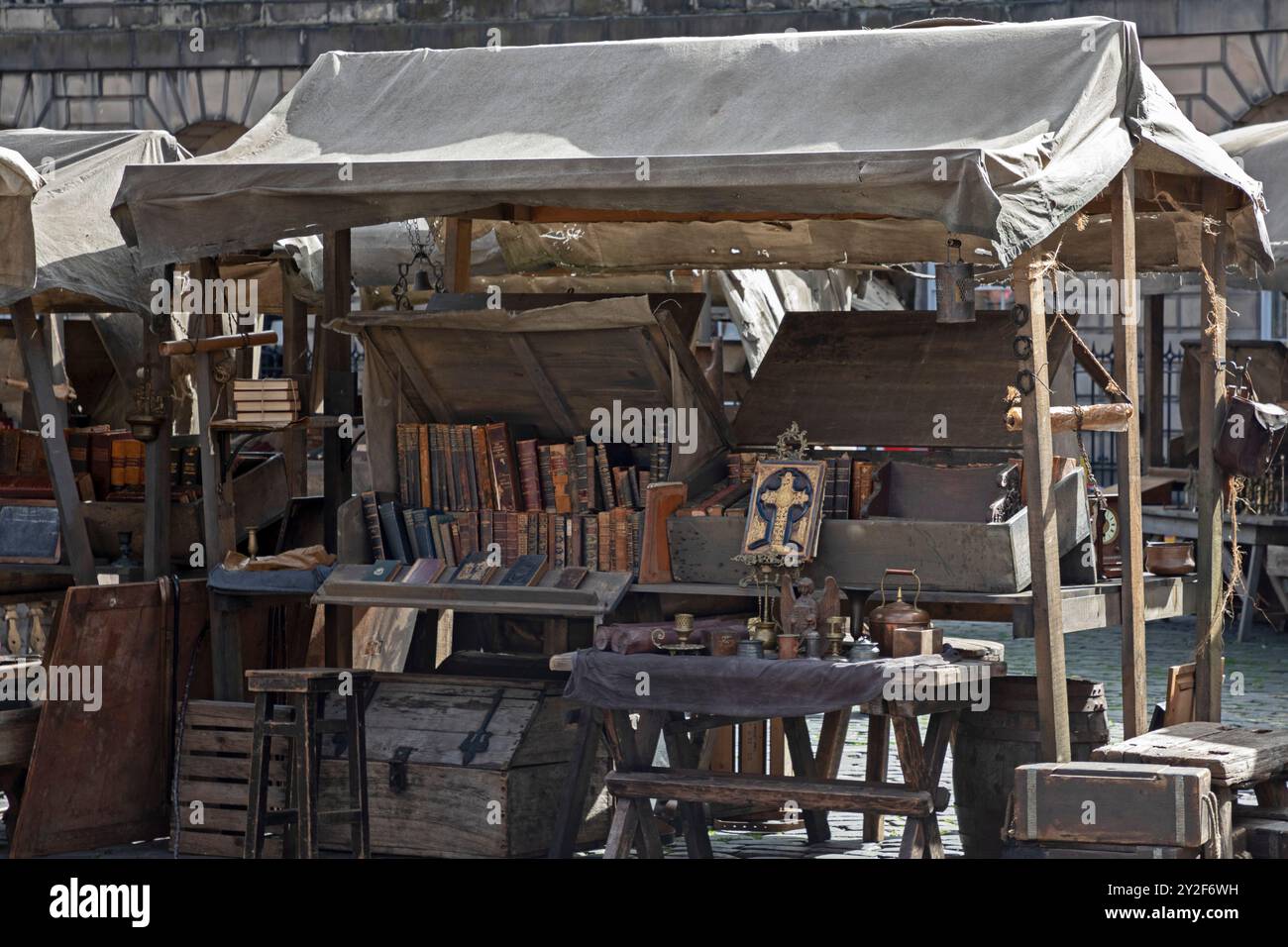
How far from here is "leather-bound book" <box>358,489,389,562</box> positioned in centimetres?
840

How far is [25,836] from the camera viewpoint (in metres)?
7.76

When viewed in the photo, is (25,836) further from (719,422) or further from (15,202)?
(719,422)

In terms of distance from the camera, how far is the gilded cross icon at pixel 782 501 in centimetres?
731

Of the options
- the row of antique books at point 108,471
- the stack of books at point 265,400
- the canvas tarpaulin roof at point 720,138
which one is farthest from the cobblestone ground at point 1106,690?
the row of antique books at point 108,471

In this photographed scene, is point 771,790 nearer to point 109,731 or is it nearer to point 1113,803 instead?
point 1113,803

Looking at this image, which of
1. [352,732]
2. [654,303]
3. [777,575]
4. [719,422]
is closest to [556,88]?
[654,303]

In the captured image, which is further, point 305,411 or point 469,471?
point 305,411

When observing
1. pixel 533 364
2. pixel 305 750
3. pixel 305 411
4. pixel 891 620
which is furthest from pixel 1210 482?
pixel 305 411

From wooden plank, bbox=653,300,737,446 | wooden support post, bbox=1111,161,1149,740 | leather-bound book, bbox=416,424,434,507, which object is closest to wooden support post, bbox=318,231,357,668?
leather-bound book, bbox=416,424,434,507

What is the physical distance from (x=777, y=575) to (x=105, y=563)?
152 inches

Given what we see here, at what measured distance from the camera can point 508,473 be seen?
831 cm

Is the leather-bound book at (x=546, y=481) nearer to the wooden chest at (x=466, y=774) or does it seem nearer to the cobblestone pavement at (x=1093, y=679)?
the wooden chest at (x=466, y=774)

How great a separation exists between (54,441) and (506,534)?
6.73ft

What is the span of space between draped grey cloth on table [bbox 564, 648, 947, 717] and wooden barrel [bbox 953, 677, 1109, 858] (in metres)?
0.55
